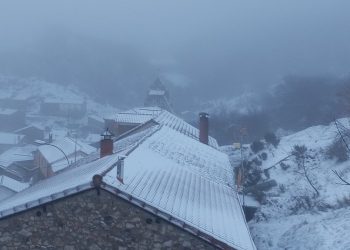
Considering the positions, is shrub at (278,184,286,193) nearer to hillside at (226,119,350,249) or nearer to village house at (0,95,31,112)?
hillside at (226,119,350,249)

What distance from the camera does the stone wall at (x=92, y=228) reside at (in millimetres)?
10930

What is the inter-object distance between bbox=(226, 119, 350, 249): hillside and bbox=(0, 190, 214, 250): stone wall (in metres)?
8.80

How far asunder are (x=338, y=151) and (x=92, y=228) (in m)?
21.7

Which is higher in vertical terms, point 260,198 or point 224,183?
point 224,183

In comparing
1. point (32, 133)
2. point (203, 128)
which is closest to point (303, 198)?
point (203, 128)

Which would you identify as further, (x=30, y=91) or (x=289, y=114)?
(x=30, y=91)

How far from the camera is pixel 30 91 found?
4724 inches

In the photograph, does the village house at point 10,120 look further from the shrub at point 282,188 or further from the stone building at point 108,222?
the stone building at point 108,222

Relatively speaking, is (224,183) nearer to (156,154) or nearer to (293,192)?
(156,154)

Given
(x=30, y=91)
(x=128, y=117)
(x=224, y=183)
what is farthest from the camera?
(x=30, y=91)

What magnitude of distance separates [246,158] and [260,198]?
11.1 meters

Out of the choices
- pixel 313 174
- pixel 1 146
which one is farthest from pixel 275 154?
pixel 1 146

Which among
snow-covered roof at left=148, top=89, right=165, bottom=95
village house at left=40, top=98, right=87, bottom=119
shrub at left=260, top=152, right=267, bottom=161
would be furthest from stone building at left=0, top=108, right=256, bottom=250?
village house at left=40, top=98, right=87, bottom=119

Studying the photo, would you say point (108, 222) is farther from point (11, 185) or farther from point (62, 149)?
point (62, 149)
